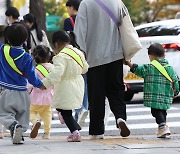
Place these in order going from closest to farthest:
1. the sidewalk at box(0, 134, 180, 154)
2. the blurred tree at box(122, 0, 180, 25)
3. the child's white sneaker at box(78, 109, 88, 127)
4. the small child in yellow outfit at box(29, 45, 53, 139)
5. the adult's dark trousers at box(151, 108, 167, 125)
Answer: the sidewalk at box(0, 134, 180, 154)
the adult's dark trousers at box(151, 108, 167, 125)
the small child in yellow outfit at box(29, 45, 53, 139)
the child's white sneaker at box(78, 109, 88, 127)
the blurred tree at box(122, 0, 180, 25)

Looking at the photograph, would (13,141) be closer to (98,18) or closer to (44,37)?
(98,18)

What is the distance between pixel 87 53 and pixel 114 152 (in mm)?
1748

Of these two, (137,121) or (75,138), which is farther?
(137,121)

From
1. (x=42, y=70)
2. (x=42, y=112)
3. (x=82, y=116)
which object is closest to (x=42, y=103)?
(x=42, y=112)

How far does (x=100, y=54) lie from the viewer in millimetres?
8023

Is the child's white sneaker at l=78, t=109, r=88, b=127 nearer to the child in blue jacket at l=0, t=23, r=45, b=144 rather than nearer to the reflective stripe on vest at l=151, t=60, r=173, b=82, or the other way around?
the reflective stripe on vest at l=151, t=60, r=173, b=82

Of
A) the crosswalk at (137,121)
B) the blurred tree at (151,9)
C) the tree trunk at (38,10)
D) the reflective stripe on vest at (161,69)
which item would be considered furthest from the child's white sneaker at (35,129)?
the blurred tree at (151,9)

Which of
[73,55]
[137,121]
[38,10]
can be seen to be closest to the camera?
[73,55]

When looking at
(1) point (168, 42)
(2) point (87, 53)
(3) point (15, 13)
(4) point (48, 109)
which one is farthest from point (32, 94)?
(1) point (168, 42)

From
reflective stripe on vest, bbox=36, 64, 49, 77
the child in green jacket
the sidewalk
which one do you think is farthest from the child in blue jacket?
reflective stripe on vest, bbox=36, 64, 49, 77

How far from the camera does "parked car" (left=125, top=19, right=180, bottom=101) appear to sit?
1301 cm

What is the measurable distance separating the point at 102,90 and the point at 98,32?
2.12 feet

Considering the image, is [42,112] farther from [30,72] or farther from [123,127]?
[30,72]

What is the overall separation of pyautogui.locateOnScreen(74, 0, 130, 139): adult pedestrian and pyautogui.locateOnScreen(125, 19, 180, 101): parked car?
488 cm
